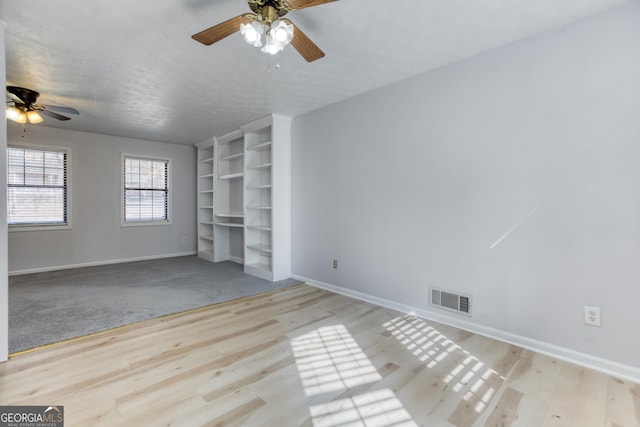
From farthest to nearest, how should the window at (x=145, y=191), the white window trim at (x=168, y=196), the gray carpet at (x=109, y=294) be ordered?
the window at (x=145, y=191), the white window trim at (x=168, y=196), the gray carpet at (x=109, y=294)

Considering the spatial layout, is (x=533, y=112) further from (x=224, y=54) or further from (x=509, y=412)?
(x=224, y=54)

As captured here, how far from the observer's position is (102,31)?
2.23 metres

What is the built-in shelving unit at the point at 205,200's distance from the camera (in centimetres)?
621

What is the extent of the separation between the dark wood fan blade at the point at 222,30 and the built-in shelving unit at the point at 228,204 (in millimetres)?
3777

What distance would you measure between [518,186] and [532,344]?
1275 millimetres

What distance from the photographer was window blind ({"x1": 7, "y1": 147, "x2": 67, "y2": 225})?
15.1 ft

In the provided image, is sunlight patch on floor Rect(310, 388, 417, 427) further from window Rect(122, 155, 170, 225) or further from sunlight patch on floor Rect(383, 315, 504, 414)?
window Rect(122, 155, 170, 225)

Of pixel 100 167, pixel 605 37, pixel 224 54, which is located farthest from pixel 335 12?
pixel 100 167

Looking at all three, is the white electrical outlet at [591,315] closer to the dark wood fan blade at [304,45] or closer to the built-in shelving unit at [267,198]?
the dark wood fan blade at [304,45]

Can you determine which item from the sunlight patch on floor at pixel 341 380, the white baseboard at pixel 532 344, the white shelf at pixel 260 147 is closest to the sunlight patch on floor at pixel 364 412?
the sunlight patch on floor at pixel 341 380

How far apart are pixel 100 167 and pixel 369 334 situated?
5639 mm

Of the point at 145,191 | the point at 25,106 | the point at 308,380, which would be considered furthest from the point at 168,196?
the point at 308,380

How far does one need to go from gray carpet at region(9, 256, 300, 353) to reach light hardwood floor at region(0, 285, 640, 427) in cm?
34

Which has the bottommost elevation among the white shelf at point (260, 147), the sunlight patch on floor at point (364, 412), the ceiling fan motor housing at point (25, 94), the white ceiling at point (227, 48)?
the sunlight patch on floor at point (364, 412)
